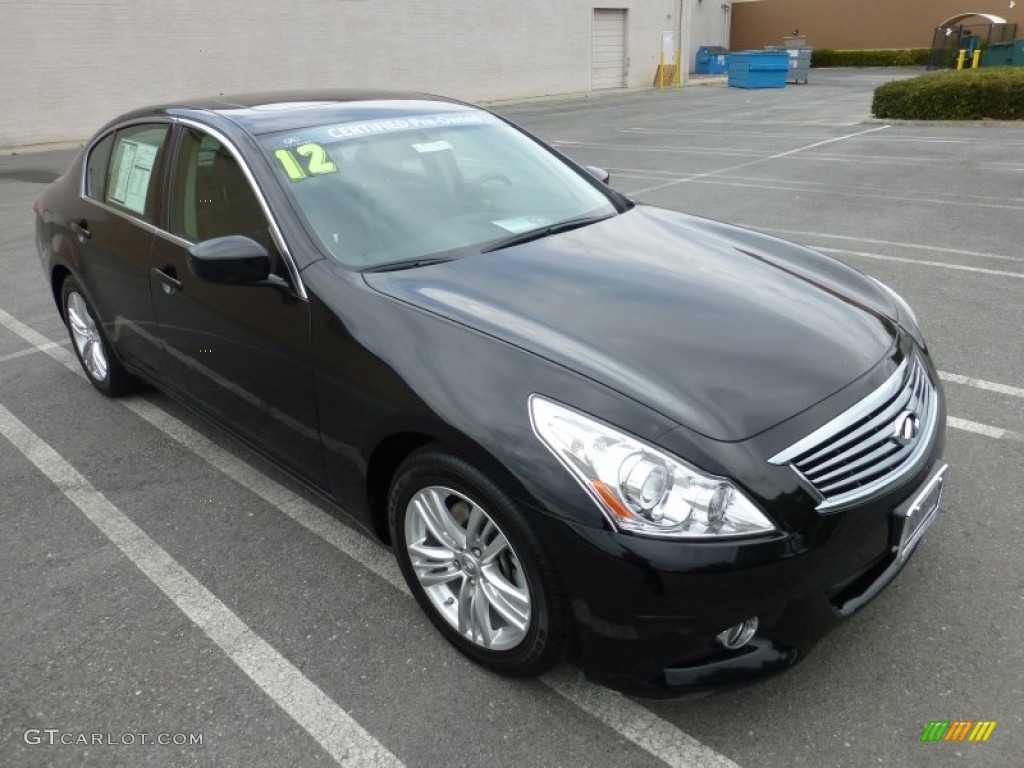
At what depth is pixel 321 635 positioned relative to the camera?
2.76 meters

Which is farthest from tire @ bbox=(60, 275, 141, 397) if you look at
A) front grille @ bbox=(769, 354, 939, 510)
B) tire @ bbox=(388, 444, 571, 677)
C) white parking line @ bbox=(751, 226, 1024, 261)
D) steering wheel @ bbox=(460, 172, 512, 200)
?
white parking line @ bbox=(751, 226, 1024, 261)

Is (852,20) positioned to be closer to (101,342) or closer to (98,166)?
(98,166)

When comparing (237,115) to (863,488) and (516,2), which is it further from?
(516,2)

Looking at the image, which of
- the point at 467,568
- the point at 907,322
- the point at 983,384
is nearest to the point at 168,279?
the point at 467,568

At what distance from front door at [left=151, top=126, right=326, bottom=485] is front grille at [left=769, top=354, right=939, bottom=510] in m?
1.63

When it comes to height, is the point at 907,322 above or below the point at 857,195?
above

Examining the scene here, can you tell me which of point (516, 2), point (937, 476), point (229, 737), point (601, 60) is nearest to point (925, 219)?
point (937, 476)

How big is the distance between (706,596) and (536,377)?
718mm

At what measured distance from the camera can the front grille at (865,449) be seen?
2127mm

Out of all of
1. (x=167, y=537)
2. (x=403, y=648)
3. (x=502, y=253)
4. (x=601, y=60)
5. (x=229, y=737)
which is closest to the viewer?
(x=229, y=737)

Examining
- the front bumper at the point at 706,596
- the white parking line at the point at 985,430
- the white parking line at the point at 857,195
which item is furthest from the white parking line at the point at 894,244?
the front bumper at the point at 706,596

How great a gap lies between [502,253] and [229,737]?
180 cm

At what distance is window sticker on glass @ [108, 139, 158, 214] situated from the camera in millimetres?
3766

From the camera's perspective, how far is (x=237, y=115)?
341 centimetres
